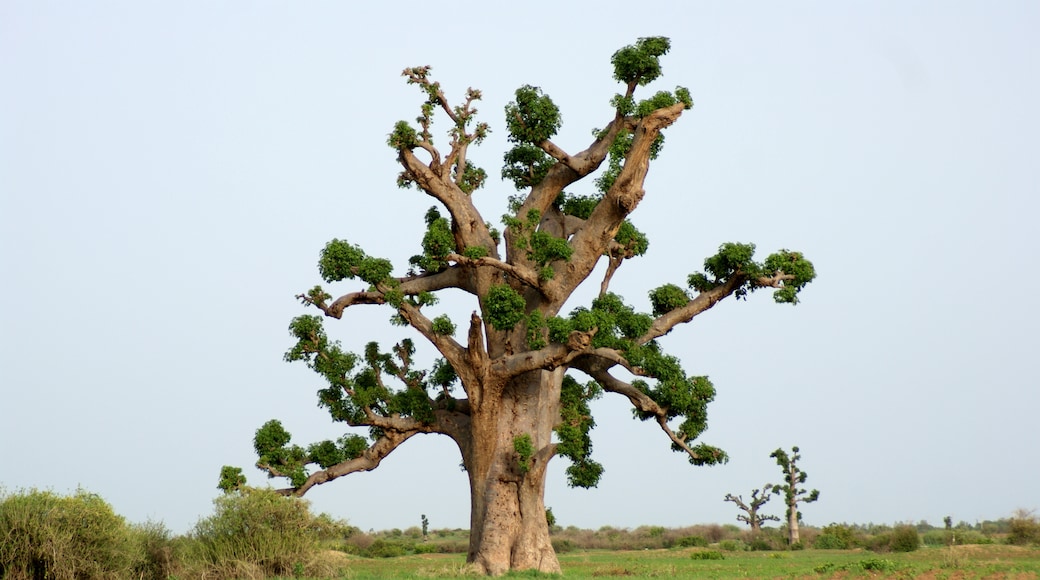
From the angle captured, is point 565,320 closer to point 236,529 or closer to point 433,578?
point 433,578

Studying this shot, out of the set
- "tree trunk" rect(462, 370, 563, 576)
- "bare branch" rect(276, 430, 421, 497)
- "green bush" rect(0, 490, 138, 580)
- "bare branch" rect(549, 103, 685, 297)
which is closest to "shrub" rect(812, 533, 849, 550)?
"tree trunk" rect(462, 370, 563, 576)

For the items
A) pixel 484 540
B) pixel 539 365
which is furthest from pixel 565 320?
pixel 484 540

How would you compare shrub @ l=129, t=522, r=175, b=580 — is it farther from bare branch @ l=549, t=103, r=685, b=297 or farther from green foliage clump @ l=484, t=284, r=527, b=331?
bare branch @ l=549, t=103, r=685, b=297

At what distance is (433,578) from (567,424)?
6.90 metres

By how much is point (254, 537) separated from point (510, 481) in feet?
25.6

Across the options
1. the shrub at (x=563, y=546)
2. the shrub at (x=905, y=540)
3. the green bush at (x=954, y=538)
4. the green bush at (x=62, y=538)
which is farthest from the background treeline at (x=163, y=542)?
the shrub at (x=563, y=546)

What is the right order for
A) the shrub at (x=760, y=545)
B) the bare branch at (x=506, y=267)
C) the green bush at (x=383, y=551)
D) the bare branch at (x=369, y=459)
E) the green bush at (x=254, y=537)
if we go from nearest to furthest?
1. the green bush at (x=254, y=537)
2. the bare branch at (x=506, y=267)
3. the bare branch at (x=369, y=459)
4. the green bush at (x=383, y=551)
5. the shrub at (x=760, y=545)

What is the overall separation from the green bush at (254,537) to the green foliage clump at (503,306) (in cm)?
731

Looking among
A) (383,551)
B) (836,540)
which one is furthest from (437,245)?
Result: (836,540)

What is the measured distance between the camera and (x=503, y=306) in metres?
31.5

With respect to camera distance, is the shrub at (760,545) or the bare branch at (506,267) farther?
the shrub at (760,545)

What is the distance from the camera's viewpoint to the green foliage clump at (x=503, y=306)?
103 feet

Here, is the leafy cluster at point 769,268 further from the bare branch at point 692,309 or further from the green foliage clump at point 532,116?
the green foliage clump at point 532,116

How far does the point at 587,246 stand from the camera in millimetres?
33812
